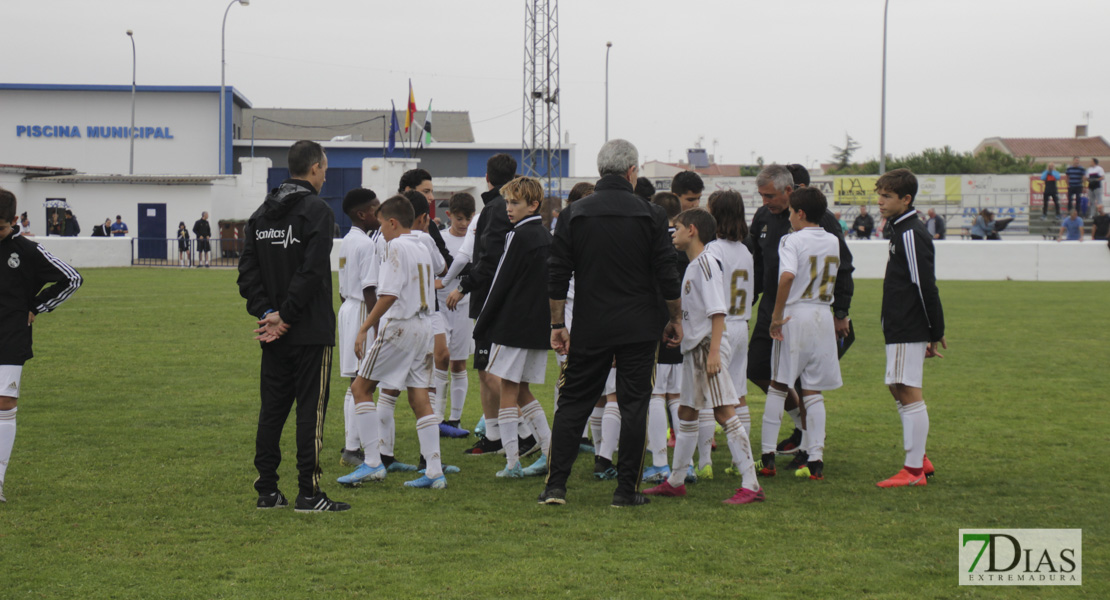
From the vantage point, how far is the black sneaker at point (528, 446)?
765 centimetres

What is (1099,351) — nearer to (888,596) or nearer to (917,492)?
(917,492)

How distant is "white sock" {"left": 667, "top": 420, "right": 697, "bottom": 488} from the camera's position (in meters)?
6.29

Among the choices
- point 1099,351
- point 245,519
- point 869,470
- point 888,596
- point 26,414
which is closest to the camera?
point 888,596

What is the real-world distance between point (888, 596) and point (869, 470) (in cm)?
277

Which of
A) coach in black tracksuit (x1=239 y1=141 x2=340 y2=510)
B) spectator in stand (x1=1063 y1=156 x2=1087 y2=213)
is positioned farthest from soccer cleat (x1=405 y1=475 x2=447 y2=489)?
spectator in stand (x1=1063 y1=156 x2=1087 y2=213)

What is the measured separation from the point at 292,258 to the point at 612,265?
71.8 inches

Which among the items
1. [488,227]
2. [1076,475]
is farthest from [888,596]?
[488,227]

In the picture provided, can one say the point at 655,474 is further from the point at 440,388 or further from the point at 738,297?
the point at 440,388

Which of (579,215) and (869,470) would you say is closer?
(579,215)

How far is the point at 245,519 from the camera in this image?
5598 mm

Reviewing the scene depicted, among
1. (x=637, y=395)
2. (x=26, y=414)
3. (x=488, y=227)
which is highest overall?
(x=488, y=227)

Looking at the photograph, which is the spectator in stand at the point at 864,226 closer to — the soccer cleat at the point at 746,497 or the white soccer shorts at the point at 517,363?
the white soccer shorts at the point at 517,363

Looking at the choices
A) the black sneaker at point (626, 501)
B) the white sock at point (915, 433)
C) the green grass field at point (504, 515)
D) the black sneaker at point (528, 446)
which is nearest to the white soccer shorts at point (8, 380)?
the green grass field at point (504, 515)

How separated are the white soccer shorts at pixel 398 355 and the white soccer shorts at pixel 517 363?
0.47 metres
